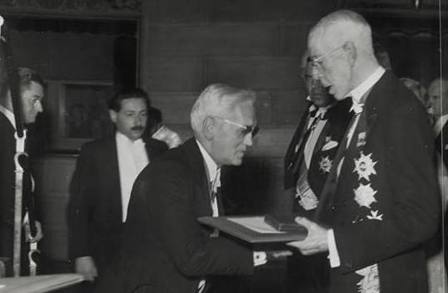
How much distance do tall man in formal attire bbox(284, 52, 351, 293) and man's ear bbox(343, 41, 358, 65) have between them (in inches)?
7.2

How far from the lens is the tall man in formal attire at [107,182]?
2004 millimetres

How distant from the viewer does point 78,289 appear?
1.94 meters

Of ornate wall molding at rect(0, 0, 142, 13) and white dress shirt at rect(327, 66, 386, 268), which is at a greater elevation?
ornate wall molding at rect(0, 0, 142, 13)

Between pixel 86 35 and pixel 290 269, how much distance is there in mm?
1000

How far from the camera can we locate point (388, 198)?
159 cm

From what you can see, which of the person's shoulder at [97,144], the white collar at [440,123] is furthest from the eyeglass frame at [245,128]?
the white collar at [440,123]

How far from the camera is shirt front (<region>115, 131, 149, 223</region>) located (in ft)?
6.63

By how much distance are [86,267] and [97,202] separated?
0.21m

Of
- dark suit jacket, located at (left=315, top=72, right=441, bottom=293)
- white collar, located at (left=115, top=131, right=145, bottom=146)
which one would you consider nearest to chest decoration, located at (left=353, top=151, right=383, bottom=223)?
dark suit jacket, located at (left=315, top=72, right=441, bottom=293)

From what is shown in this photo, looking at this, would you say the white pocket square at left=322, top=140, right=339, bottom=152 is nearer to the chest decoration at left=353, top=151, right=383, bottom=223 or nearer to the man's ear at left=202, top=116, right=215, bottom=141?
the chest decoration at left=353, top=151, right=383, bottom=223

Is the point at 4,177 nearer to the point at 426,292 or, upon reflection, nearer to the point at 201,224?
the point at 201,224

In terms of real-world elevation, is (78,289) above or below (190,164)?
below

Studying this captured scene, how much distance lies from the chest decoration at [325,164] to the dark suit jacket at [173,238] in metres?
0.35

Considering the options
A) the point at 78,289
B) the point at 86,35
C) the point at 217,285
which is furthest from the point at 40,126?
the point at 217,285
